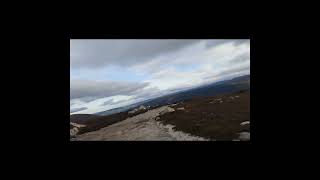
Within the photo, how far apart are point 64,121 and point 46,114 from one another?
0.35 m

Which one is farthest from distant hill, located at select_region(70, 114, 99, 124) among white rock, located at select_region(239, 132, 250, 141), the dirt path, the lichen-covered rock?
white rock, located at select_region(239, 132, 250, 141)

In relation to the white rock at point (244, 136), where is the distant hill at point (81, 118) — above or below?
above

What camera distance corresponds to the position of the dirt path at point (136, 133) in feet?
19.3

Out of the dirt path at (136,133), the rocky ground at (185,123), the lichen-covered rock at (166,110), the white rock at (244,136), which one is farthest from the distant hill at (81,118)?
the white rock at (244,136)

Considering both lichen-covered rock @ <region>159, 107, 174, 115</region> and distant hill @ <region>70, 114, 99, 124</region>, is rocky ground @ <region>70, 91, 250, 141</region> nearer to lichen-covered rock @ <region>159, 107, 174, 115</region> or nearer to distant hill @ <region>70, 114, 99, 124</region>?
lichen-covered rock @ <region>159, 107, 174, 115</region>

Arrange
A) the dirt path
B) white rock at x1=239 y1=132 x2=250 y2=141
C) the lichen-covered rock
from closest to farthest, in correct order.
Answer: white rock at x1=239 y1=132 x2=250 y2=141 < the dirt path < the lichen-covered rock

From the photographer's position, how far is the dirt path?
589 cm

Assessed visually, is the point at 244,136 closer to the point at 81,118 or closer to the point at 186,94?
the point at 186,94

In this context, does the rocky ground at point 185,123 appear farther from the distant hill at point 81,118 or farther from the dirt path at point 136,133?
the distant hill at point 81,118

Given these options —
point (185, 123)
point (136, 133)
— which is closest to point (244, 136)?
point (185, 123)

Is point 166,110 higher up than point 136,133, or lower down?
higher up

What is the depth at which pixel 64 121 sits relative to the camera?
5.57 m

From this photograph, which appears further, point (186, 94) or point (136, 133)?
point (186, 94)

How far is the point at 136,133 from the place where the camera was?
601cm
